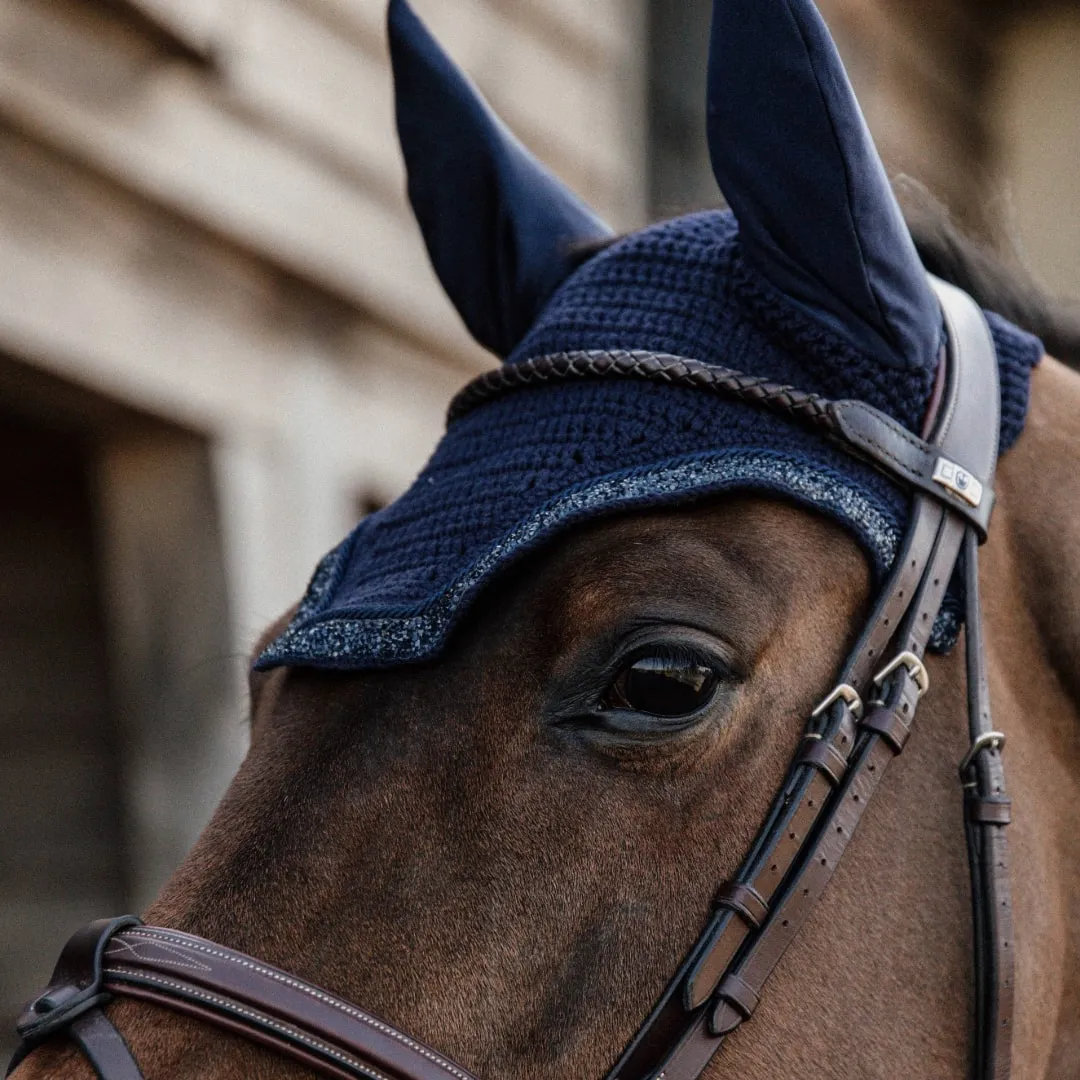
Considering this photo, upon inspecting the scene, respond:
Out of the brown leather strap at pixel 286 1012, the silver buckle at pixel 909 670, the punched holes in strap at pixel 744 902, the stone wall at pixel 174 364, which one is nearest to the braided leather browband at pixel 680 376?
the silver buckle at pixel 909 670

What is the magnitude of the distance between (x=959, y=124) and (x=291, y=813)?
7.11 meters

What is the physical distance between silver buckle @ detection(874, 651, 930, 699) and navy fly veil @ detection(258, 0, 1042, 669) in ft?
0.21

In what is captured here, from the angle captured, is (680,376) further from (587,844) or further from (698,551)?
(587,844)

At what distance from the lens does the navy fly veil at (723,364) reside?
1305 millimetres

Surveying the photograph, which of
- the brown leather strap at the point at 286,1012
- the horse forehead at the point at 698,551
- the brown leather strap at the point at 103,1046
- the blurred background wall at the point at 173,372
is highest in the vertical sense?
the horse forehead at the point at 698,551

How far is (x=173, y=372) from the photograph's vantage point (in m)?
3.41

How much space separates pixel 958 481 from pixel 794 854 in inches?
15.6

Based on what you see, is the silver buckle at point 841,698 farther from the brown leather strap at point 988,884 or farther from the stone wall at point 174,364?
the stone wall at point 174,364

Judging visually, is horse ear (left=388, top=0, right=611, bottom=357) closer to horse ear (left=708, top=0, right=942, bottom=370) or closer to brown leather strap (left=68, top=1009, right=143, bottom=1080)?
horse ear (left=708, top=0, right=942, bottom=370)

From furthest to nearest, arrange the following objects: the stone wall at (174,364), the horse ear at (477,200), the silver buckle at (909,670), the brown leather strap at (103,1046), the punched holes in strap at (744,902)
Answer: the stone wall at (174,364) < the horse ear at (477,200) < the silver buckle at (909,670) < the punched holes in strap at (744,902) < the brown leather strap at (103,1046)

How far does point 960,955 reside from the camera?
4.28 feet

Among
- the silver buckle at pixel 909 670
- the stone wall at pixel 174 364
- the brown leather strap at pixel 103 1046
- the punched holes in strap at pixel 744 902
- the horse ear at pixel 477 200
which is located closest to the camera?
the brown leather strap at pixel 103 1046

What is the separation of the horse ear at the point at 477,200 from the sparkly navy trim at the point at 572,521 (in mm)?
473

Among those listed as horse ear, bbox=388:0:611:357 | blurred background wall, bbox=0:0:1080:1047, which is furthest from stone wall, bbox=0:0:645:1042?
horse ear, bbox=388:0:611:357
